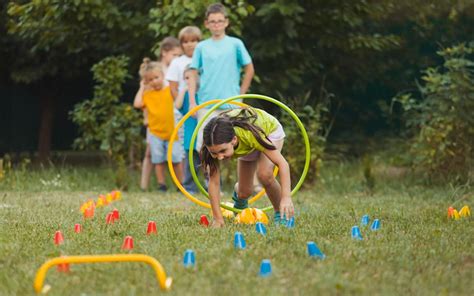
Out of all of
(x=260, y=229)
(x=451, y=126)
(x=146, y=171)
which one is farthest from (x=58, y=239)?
(x=451, y=126)

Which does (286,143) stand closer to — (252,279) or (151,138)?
(151,138)

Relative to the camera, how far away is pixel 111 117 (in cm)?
1130

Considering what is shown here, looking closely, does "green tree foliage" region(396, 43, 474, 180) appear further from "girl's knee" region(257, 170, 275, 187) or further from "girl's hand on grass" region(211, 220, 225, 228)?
"girl's hand on grass" region(211, 220, 225, 228)

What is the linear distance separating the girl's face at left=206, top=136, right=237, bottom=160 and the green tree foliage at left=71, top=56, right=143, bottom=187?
18.3 feet

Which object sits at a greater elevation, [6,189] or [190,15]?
[190,15]

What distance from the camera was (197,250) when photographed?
14.8ft

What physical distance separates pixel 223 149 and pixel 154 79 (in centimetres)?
429

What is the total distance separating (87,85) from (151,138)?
677 cm

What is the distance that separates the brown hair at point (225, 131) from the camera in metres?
5.32

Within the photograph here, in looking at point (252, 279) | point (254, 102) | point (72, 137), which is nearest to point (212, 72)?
point (254, 102)

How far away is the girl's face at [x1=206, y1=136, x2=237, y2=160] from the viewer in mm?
5328

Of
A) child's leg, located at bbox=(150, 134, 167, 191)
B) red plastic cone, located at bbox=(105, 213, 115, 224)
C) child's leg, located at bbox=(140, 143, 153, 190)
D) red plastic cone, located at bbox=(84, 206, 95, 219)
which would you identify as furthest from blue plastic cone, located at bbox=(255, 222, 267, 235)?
child's leg, located at bbox=(140, 143, 153, 190)

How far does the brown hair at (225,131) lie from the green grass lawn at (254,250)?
484 millimetres

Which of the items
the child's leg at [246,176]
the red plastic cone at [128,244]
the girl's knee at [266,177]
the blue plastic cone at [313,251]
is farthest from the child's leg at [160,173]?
the blue plastic cone at [313,251]
